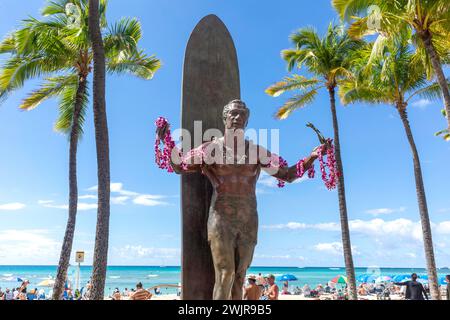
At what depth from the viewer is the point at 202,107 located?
567cm

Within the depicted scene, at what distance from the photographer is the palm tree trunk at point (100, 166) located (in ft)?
30.0

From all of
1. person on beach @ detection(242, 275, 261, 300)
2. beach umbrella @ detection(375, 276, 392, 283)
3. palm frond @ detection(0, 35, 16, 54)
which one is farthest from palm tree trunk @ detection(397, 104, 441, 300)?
beach umbrella @ detection(375, 276, 392, 283)

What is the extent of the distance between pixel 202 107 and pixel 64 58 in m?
10.6

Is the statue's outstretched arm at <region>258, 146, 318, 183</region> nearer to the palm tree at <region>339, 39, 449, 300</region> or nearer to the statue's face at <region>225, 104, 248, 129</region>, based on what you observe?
the statue's face at <region>225, 104, 248, 129</region>

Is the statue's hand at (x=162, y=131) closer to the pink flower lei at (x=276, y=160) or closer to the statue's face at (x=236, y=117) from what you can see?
the pink flower lei at (x=276, y=160)

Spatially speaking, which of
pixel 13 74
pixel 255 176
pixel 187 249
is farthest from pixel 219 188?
pixel 13 74

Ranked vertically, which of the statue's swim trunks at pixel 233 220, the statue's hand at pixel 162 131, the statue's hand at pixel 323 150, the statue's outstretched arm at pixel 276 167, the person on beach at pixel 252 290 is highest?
the statue's hand at pixel 162 131

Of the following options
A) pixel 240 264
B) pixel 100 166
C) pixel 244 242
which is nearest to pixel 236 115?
pixel 244 242

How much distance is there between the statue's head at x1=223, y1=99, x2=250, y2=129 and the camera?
195 inches

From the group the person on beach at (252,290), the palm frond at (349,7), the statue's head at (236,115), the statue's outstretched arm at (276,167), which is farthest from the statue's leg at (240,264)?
the palm frond at (349,7)

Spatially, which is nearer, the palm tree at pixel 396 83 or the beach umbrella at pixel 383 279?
the palm tree at pixel 396 83

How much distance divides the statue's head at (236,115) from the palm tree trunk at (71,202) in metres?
9.95
